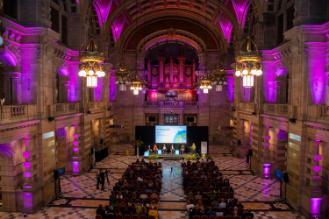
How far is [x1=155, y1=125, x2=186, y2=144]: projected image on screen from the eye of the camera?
3133 cm

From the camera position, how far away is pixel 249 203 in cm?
1638

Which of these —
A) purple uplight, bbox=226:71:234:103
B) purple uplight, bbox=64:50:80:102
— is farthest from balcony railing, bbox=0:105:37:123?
purple uplight, bbox=226:71:234:103

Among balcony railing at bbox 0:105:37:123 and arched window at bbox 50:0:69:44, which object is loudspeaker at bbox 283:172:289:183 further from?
arched window at bbox 50:0:69:44

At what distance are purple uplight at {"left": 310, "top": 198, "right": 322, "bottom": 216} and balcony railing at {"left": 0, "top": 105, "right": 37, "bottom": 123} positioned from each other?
13.3 metres

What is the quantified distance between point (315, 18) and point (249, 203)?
9509 millimetres

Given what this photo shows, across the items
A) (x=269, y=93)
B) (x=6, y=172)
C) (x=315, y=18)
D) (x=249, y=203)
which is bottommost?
(x=249, y=203)

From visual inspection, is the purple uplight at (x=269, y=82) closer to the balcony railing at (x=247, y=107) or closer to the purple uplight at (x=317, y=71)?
the balcony railing at (x=247, y=107)

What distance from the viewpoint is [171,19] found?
3500 cm

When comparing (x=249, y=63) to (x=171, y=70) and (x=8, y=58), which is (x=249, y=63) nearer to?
(x=8, y=58)

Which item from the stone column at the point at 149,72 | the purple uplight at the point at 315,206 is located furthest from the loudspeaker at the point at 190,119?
the purple uplight at the point at 315,206

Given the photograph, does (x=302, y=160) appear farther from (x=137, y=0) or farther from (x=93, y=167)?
(x=137, y=0)

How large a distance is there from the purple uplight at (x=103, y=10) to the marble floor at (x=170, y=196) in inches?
491

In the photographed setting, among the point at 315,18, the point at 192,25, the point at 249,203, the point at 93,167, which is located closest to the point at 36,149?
the point at 93,167

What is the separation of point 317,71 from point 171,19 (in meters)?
22.5
